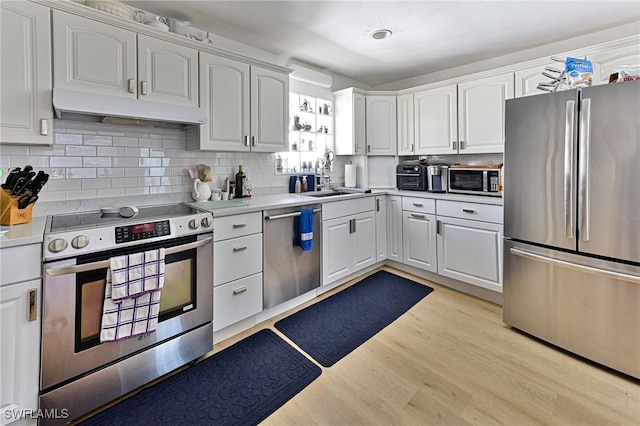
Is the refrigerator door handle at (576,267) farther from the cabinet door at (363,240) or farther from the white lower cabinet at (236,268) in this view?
the white lower cabinet at (236,268)

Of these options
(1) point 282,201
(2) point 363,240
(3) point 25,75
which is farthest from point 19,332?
(2) point 363,240

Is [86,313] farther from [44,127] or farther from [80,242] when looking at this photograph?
[44,127]

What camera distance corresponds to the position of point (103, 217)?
6.07ft

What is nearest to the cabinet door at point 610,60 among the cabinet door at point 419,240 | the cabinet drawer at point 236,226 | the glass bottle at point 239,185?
the cabinet door at point 419,240

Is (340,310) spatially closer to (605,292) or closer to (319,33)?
A: (605,292)

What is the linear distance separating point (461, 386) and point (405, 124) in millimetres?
2877

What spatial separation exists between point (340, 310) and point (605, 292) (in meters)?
1.84

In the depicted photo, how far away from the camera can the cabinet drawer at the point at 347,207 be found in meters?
2.84

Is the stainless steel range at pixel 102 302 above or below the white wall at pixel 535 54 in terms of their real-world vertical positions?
below

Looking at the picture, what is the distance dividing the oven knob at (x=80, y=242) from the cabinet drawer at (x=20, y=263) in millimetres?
124

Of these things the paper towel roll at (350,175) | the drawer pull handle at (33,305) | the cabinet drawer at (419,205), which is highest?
the paper towel roll at (350,175)

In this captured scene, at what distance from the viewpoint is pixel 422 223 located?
3250 millimetres

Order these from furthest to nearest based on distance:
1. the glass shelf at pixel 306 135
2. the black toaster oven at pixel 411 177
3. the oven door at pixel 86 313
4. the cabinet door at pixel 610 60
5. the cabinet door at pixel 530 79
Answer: the black toaster oven at pixel 411 177, the glass shelf at pixel 306 135, the cabinet door at pixel 530 79, the cabinet door at pixel 610 60, the oven door at pixel 86 313

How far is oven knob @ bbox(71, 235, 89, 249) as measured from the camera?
1.46 meters
